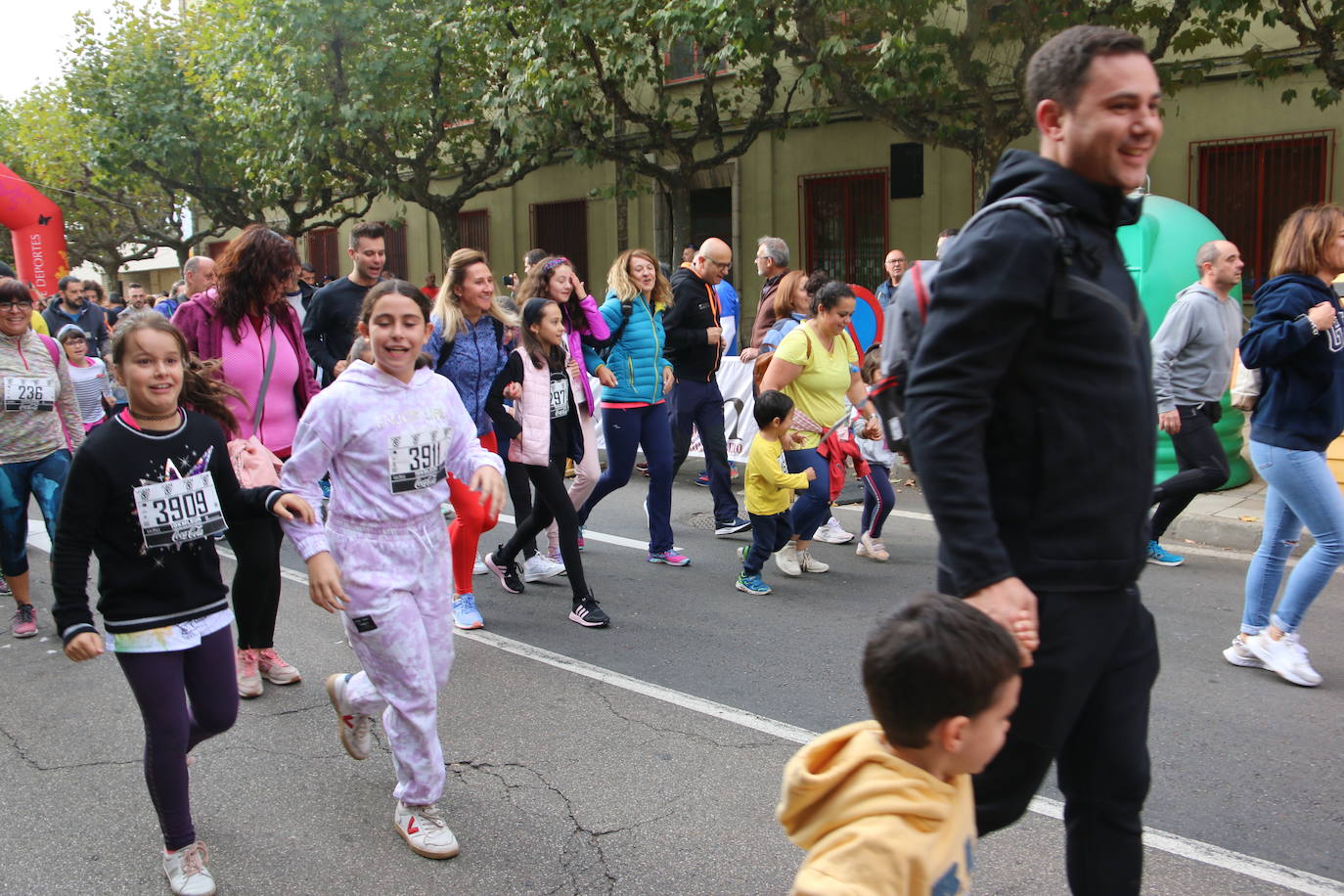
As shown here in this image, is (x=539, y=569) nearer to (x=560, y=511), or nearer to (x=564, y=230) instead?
(x=560, y=511)

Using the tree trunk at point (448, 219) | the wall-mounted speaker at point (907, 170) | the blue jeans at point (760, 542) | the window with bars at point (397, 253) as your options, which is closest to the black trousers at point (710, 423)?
the blue jeans at point (760, 542)

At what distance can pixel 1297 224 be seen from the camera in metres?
4.68

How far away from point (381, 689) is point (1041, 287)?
92.8 inches

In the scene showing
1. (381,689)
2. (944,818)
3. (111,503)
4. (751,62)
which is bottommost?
(381,689)

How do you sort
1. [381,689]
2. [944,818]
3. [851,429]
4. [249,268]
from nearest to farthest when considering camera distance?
[944,818] → [381,689] → [249,268] → [851,429]

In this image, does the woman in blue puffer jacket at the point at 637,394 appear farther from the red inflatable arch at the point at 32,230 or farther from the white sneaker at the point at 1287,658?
the red inflatable arch at the point at 32,230

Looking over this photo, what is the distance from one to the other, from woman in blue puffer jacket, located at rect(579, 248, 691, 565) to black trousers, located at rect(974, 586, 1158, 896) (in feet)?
15.6

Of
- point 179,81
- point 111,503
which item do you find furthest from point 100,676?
point 179,81

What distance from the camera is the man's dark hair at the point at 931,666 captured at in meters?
1.84

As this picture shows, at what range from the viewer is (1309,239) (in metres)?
4.64

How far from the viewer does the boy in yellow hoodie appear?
1.77m

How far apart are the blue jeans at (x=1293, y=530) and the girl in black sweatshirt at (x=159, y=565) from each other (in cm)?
378

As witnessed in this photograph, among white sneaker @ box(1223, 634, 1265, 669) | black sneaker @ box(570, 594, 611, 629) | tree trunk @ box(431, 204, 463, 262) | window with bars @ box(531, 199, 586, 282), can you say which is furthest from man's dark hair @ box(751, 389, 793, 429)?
window with bars @ box(531, 199, 586, 282)

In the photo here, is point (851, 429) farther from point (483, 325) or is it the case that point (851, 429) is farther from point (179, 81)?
point (179, 81)
